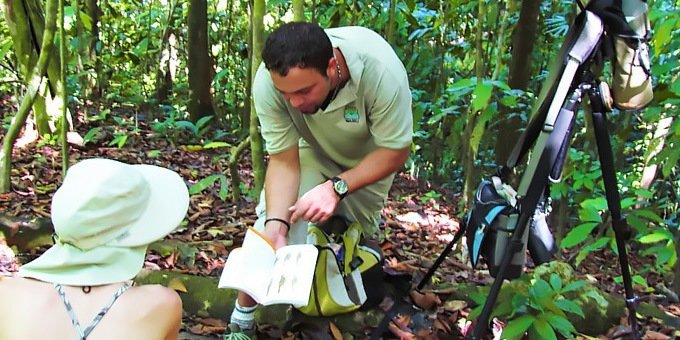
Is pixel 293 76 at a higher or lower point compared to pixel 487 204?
higher

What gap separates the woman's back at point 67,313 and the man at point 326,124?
34.8 inches

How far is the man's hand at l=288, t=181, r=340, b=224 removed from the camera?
2395 mm

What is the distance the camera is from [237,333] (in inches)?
94.0

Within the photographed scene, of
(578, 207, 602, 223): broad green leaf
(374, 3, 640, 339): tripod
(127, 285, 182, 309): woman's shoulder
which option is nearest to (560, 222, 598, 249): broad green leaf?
(578, 207, 602, 223): broad green leaf

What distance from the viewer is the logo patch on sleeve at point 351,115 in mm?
2562

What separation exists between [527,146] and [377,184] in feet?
2.68

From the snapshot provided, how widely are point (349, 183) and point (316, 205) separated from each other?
0.19 meters

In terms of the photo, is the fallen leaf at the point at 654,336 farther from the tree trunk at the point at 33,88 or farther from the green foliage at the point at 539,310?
the tree trunk at the point at 33,88

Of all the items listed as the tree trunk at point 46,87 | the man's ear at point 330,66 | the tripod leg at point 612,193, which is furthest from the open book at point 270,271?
the tree trunk at point 46,87

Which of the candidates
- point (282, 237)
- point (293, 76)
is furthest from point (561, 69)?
point (282, 237)

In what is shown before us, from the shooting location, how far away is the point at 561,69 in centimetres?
215

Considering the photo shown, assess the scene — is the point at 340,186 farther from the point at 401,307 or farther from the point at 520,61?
the point at 520,61

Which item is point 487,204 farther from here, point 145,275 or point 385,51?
point 145,275

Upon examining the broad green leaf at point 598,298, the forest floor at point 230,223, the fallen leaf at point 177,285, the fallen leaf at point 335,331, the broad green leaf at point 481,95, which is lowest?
the forest floor at point 230,223
